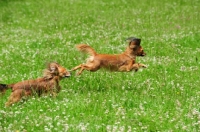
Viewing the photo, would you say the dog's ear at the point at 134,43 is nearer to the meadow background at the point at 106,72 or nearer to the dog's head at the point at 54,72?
the meadow background at the point at 106,72

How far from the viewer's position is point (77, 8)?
30.2 m

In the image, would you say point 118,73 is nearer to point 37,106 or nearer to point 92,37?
point 37,106

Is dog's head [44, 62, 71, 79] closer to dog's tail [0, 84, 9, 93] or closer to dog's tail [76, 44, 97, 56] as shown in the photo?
dog's tail [0, 84, 9, 93]

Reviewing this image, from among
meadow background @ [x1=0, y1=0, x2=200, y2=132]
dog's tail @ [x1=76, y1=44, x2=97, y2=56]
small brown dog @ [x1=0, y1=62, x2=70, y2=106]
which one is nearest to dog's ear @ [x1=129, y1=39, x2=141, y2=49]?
meadow background @ [x1=0, y1=0, x2=200, y2=132]

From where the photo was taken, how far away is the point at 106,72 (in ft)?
42.8

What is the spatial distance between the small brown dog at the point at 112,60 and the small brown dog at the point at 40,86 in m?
1.66

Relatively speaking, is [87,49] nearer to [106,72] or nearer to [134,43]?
[106,72]

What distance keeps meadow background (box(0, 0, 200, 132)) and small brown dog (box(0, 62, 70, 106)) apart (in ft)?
0.82

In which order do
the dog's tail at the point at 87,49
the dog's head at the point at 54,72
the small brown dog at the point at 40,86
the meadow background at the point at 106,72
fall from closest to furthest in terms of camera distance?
the meadow background at the point at 106,72 < the small brown dog at the point at 40,86 < the dog's head at the point at 54,72 < the dog's tail at the point at 87,49

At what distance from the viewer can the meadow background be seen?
27.9 feet

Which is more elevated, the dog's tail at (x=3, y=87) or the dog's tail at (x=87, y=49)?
the dog's tail at (x=87, y=49)

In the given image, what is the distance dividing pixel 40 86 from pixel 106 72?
2889mm

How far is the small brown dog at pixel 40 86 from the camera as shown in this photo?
10.1 m

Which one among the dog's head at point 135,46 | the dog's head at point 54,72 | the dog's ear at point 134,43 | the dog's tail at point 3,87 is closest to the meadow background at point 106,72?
the dog's tail at point 3,87
